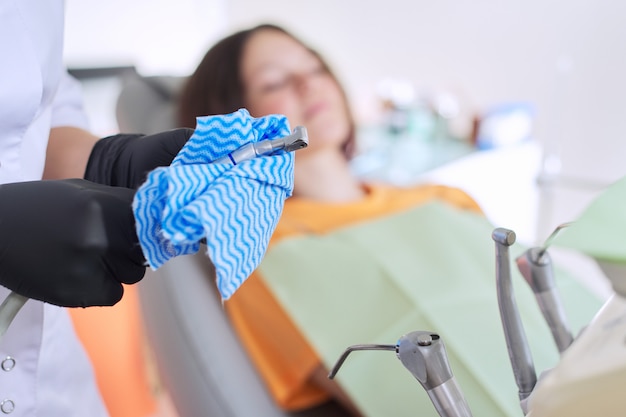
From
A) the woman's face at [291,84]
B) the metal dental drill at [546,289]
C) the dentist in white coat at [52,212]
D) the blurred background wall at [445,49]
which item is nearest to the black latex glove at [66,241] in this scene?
the dentist in white coat at [52,212]

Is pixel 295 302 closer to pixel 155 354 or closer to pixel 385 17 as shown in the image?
pixel 155 354

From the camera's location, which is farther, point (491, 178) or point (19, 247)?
point (491, 178)

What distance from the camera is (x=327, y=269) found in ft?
3.26

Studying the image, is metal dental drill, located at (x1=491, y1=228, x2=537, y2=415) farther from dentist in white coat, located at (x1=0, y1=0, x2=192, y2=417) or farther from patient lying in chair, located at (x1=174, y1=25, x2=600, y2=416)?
dentist in white coat, located at (x1=0, y1=0, x2=192, y2=417)

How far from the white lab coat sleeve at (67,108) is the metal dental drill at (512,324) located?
49 centimetres

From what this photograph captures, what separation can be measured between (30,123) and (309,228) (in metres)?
0.71

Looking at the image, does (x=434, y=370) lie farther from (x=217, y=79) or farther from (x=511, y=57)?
(x=511, y=57)

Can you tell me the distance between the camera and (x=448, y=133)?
6.46ft

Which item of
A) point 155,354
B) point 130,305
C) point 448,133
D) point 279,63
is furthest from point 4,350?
point 448,133

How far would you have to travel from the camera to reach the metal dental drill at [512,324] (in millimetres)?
411

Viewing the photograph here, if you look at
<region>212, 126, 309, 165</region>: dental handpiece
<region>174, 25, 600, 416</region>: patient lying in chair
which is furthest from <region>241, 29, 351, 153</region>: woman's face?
<region>212, 126, 309, 165</region>: dental handpiece

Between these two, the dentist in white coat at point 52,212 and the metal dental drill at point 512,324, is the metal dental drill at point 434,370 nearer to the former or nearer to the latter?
the metal dental drill at point 512,324

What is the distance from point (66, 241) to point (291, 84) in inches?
24.9

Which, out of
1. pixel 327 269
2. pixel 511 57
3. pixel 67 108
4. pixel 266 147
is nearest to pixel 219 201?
pixel 266 147
